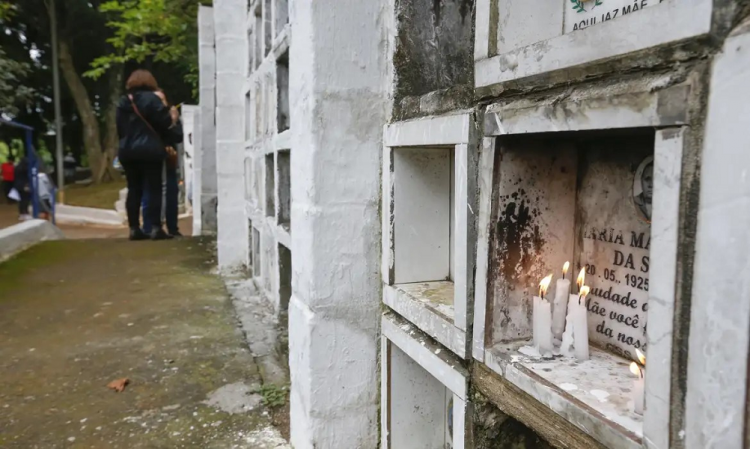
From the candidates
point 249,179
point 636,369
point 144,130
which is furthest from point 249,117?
point 636,369

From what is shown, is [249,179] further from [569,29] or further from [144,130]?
[569,29]

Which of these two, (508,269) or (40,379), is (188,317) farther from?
(508,269)

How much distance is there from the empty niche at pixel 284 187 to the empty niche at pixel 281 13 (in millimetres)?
562

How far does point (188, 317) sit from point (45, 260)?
6.68 feet

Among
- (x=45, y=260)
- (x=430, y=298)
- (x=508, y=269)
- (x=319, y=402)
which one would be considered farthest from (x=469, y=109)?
(x=45, y=260)

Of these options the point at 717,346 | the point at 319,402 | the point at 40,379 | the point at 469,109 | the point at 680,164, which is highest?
the point at 469,109

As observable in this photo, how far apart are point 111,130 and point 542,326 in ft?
55.3

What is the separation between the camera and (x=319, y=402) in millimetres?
1541

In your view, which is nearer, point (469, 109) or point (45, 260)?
point (469, 109)

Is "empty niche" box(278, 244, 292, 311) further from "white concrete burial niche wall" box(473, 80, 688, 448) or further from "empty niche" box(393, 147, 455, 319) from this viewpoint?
"white concrete burial niche wall" box(473, 80, 688, 448)

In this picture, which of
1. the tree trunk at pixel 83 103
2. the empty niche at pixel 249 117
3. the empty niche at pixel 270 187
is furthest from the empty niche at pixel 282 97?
the tree trunk at pixel 83 103

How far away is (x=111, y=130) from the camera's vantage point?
15.7 meters

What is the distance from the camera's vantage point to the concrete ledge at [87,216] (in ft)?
37.6

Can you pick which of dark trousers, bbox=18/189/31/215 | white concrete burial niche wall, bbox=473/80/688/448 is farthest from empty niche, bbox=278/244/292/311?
dark trousers, bbox=18/189/31/215
